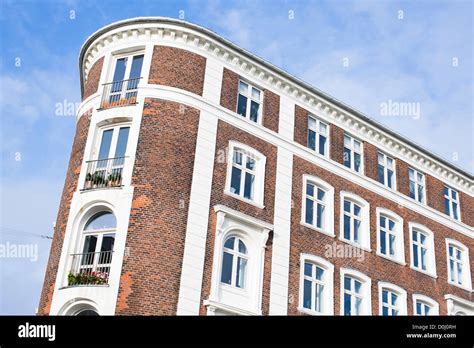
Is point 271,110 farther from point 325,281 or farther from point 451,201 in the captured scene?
point 451,201

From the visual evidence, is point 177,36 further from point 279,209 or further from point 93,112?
point 279,209

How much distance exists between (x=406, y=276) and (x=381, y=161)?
595 centimetres

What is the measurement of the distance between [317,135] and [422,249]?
8.28 metres

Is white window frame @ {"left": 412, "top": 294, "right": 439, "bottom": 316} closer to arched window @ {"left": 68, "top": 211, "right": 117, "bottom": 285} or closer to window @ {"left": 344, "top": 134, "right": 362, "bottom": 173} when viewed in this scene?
window @ {"left": 344, "top": 134, "right": 362, "bottom": 173}

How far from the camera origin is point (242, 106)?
84.9 feet

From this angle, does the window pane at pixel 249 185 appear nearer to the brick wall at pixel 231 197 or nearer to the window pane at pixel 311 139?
the brick wall at pixel 231 197

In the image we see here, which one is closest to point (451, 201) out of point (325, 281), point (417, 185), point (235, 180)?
point (417, 185)

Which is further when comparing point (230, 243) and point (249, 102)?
point (249, 102)

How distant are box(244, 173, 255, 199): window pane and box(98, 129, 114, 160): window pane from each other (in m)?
5.68

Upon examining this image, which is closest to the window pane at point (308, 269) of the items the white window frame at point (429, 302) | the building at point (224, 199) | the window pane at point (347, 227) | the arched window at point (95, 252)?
the building at point (224, 199)

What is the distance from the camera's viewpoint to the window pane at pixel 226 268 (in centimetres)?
2233

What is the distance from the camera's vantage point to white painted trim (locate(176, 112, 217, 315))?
20.9 metres

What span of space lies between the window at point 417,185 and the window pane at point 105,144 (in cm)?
1609
